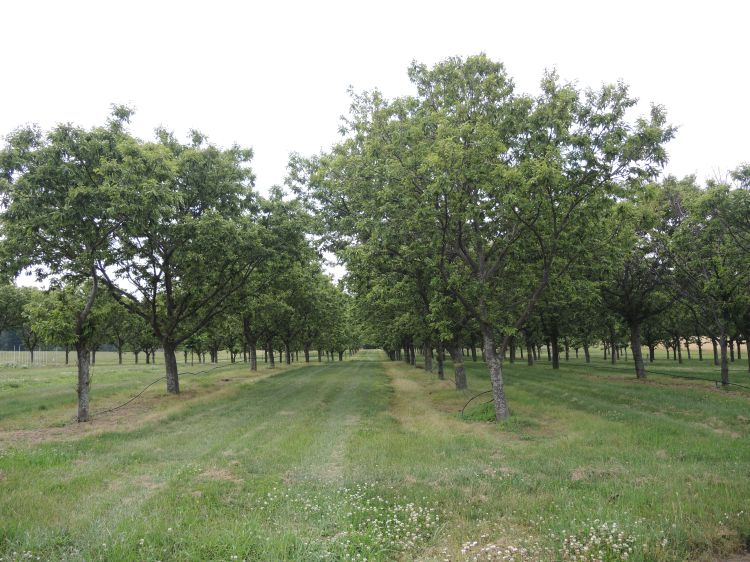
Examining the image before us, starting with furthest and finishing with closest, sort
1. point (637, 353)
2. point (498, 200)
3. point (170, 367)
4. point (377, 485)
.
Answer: point (637, 353), point (170, 367), point (498, 200), point (377, 485)

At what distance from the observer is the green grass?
576 cm

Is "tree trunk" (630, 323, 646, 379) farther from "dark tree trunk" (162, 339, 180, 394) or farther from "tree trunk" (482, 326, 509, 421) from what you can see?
"dark tree trunk" (162, 339, 180, 394)

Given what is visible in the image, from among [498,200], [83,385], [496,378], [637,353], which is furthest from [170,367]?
[637,353]

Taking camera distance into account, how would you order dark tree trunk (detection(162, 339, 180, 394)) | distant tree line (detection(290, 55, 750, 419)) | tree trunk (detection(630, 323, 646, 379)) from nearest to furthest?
distant tree line (detection(290, 55, 750, 419)), dark tree trunk (detection(162, 339, 180, 394)), tree trunk (detection(630, 323, 646, 379))

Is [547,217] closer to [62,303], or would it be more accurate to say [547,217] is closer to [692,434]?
[692,434]

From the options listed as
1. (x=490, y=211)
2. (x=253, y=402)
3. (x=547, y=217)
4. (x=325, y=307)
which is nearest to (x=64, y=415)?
(x=253, y=402)

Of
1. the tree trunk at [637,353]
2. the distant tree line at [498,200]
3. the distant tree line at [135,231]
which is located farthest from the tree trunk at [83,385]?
the tree trunk at [637,353]

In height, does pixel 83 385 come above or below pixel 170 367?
above

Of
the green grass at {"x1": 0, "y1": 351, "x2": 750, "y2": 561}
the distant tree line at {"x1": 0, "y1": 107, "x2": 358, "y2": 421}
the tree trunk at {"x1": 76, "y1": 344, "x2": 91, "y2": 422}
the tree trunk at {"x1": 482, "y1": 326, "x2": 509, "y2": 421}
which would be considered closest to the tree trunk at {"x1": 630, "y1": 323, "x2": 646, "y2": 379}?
the green grass at {"x1": 0, "y1": 351, "x2": 750, "y2": 561}

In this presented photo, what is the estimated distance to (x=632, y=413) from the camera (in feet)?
52.5

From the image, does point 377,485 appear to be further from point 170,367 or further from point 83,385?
point 170,367

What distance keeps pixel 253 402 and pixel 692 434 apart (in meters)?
16.8

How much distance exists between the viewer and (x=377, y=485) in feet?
26.9

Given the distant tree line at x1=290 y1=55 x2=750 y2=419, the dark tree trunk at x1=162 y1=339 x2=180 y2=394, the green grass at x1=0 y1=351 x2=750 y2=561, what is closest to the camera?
the green grass at x1=0 y1=351 x2=750 y2=561
